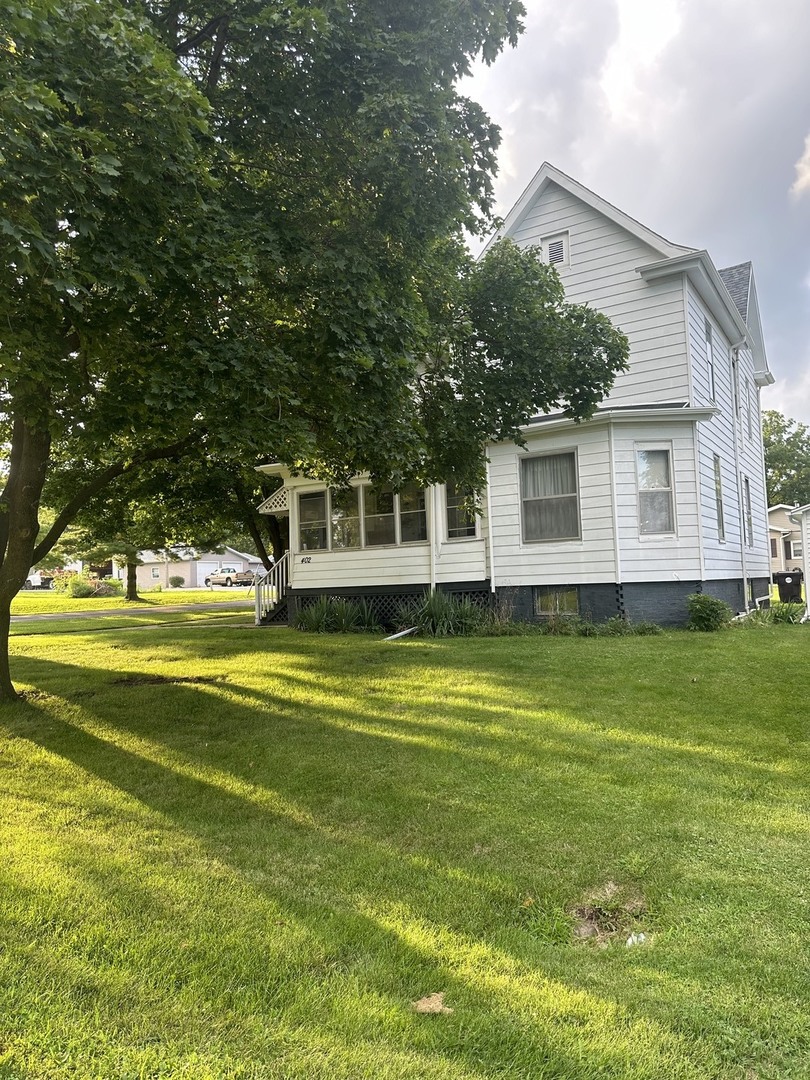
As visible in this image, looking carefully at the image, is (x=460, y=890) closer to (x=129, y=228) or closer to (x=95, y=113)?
(x=129, y=228)

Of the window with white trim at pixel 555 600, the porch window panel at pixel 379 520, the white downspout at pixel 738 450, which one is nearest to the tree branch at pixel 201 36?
the porch window panel at pixel 379 520

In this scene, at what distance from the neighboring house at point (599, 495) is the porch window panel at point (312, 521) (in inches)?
1.4

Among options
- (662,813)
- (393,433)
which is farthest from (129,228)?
(662,813)

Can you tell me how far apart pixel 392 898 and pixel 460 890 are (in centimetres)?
35

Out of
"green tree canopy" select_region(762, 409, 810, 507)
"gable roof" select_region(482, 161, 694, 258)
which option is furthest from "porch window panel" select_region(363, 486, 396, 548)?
"green tree canopy" select_region(762, 409, 810, 507)

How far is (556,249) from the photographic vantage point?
15195 mm

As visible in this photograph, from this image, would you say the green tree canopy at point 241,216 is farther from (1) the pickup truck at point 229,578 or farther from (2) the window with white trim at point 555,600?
(1) the pickup truck at point 229,578

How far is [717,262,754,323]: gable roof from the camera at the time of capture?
58.1ft

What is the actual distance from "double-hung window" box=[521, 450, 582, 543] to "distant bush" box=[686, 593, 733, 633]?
8.00 ft

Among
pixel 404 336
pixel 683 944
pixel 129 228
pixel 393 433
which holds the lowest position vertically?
pixel 683 944

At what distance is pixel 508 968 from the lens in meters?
2.69

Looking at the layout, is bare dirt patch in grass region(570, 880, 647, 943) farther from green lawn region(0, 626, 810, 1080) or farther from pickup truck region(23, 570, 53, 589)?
pickup truck region(23, 570, 53, 589)

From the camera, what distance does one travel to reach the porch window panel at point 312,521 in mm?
16312

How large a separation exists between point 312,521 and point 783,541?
130ft
